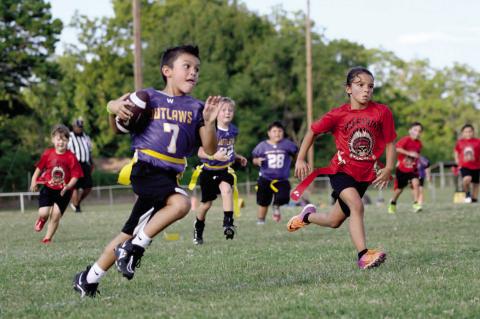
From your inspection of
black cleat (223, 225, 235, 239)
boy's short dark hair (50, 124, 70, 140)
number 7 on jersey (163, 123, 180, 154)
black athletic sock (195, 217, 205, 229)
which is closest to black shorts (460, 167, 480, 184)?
black cleat (223, 225, 235, 239)

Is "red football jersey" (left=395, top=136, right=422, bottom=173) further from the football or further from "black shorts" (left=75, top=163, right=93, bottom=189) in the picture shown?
the football

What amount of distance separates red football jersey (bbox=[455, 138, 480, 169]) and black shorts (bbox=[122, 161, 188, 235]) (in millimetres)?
16593

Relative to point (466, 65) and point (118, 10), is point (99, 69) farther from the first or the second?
point (466, 65)

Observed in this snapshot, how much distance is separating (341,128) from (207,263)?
6.47ft

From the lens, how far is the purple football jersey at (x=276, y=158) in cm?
1641

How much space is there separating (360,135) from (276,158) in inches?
315

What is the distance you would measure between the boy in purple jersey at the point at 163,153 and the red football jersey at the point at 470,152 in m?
16.5

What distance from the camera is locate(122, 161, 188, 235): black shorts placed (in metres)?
6.34

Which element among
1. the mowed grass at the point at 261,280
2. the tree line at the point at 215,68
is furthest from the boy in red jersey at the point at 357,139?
the tree line at the point at 215,68

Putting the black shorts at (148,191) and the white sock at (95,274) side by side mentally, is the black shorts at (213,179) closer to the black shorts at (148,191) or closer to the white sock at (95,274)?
the black shorts at (148,191)

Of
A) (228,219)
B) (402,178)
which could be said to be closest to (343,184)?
(228,219)

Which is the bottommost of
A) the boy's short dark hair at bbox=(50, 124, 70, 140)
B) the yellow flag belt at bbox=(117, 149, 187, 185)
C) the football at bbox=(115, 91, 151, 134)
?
the yellow flag belt at bbox=(117, 149, 187, 185)

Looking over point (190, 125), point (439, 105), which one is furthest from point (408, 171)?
point (439, 105)

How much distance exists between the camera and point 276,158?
1641 cm
